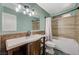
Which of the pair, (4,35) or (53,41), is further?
(53,41)

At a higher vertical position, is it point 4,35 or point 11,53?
point 4,35

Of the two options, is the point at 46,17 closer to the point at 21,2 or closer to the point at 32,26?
the point at 32,26

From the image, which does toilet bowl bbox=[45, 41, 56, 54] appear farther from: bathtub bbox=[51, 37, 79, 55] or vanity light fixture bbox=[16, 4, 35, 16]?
vanity light fixture bbox=[16, 4, 35, 16]

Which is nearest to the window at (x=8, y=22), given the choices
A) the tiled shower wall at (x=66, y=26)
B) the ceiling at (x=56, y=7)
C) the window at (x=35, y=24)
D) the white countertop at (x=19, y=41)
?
the white countertop at (x=19, y=41)

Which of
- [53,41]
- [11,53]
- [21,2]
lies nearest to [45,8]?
[21,2]

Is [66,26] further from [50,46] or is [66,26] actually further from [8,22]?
[8,22]

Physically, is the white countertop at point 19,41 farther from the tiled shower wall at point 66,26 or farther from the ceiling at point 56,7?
the ceiling at point 56,7

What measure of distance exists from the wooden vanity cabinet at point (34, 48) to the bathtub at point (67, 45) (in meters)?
0.23

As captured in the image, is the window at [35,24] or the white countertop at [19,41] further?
the window at [35,24]

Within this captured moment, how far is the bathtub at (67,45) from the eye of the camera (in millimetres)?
1577

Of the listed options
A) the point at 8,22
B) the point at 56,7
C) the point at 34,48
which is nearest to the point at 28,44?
the point at 34,48

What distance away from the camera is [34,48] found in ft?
5.37

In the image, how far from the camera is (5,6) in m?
1.57

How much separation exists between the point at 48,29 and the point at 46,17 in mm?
190
